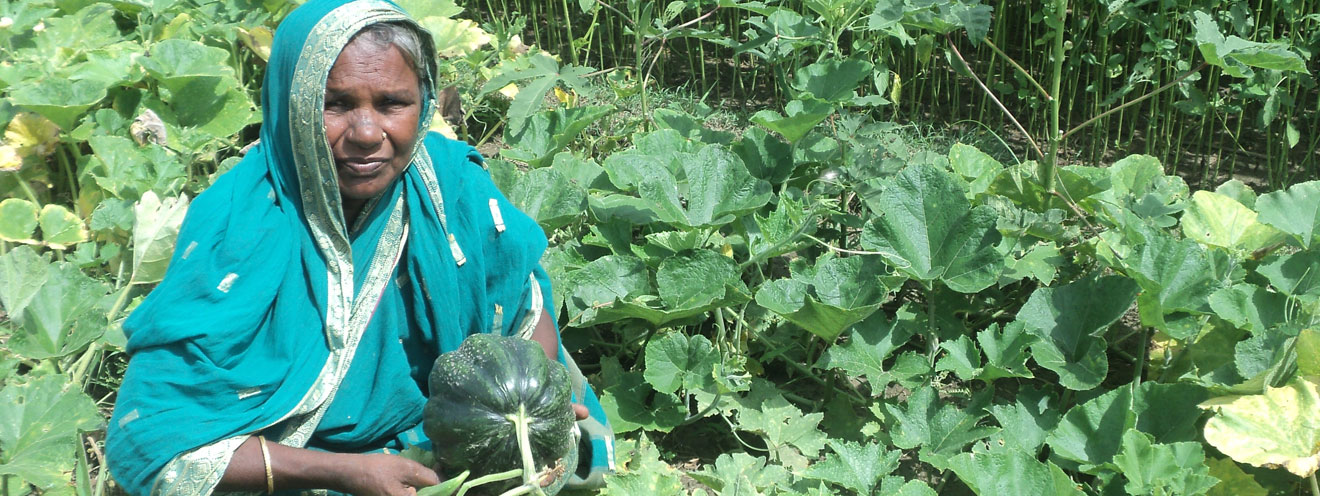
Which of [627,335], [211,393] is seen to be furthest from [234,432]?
[627,335]

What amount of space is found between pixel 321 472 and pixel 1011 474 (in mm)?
1442

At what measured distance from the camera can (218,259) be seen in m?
2.23

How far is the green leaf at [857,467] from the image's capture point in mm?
2715

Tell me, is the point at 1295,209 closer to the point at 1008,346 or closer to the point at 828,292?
the point at 1008,346

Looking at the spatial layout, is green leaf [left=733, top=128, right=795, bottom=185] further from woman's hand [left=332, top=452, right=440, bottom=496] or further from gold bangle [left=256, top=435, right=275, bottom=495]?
gold bangle [left=256, top=435, right=275, bottom=495]

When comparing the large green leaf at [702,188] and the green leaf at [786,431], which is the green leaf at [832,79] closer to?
the large green leaf at [702,188]

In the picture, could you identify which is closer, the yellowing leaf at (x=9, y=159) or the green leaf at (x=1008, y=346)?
the green leaf at (x=1008, y=346)

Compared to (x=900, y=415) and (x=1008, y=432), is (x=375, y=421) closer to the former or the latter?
(x=900, y=415)

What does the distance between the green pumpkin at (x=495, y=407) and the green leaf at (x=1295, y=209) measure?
1.95m

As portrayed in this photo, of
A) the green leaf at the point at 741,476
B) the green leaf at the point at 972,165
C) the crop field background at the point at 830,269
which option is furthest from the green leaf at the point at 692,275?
the green leaf at the point at 972,165

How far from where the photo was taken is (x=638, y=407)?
318 centimetres

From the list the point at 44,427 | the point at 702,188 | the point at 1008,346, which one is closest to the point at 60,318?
the point at 44,427

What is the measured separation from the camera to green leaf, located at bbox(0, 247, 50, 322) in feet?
9.82

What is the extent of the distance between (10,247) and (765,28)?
249cm
